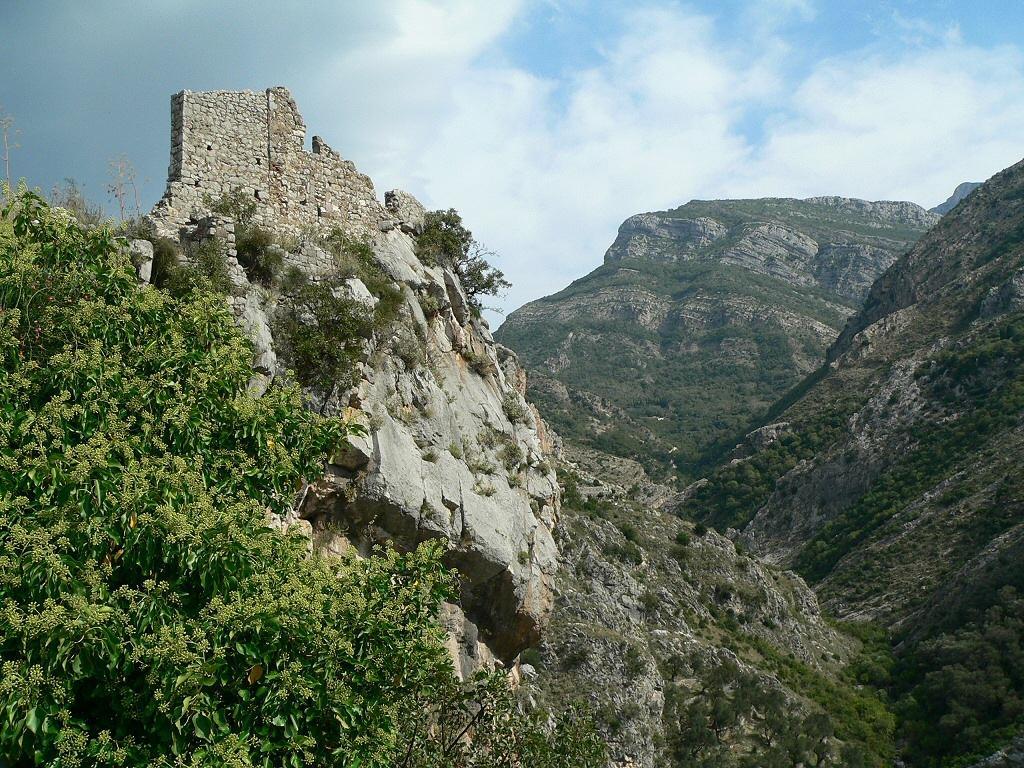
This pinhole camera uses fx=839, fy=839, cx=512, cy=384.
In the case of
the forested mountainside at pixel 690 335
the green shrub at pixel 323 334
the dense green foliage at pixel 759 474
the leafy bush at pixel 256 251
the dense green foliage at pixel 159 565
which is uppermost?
the forested mountainside at pixel 690 335

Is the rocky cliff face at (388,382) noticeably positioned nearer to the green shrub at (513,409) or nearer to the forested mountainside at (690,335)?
the green shrub at (513,409)

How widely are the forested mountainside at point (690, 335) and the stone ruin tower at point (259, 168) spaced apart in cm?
7225

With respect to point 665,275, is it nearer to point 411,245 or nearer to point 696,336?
point 696,336

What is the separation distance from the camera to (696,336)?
153 m

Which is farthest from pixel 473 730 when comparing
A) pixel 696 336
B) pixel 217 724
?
pixel 696 336

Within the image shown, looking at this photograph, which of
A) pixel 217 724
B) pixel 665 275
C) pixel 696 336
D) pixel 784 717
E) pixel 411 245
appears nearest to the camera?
pixel 217 724

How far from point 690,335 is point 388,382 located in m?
143

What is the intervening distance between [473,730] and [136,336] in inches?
282

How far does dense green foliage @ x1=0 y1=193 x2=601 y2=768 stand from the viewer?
6.07 metres

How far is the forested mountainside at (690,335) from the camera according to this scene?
111250 millimetres

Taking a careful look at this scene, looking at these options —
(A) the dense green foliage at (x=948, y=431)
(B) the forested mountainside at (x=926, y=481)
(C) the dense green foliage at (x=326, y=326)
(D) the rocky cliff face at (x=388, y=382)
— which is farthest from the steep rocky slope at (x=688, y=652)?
(A) the dense green foliage at (x=948, y=431)

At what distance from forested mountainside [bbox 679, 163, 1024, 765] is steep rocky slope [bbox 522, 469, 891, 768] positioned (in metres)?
4.88

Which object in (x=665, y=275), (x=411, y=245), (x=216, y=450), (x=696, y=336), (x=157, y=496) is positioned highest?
(x=665, y=275)

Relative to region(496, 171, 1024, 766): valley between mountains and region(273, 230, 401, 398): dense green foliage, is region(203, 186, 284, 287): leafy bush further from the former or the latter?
region(496, 171, 1024, 766): valley between mountains
